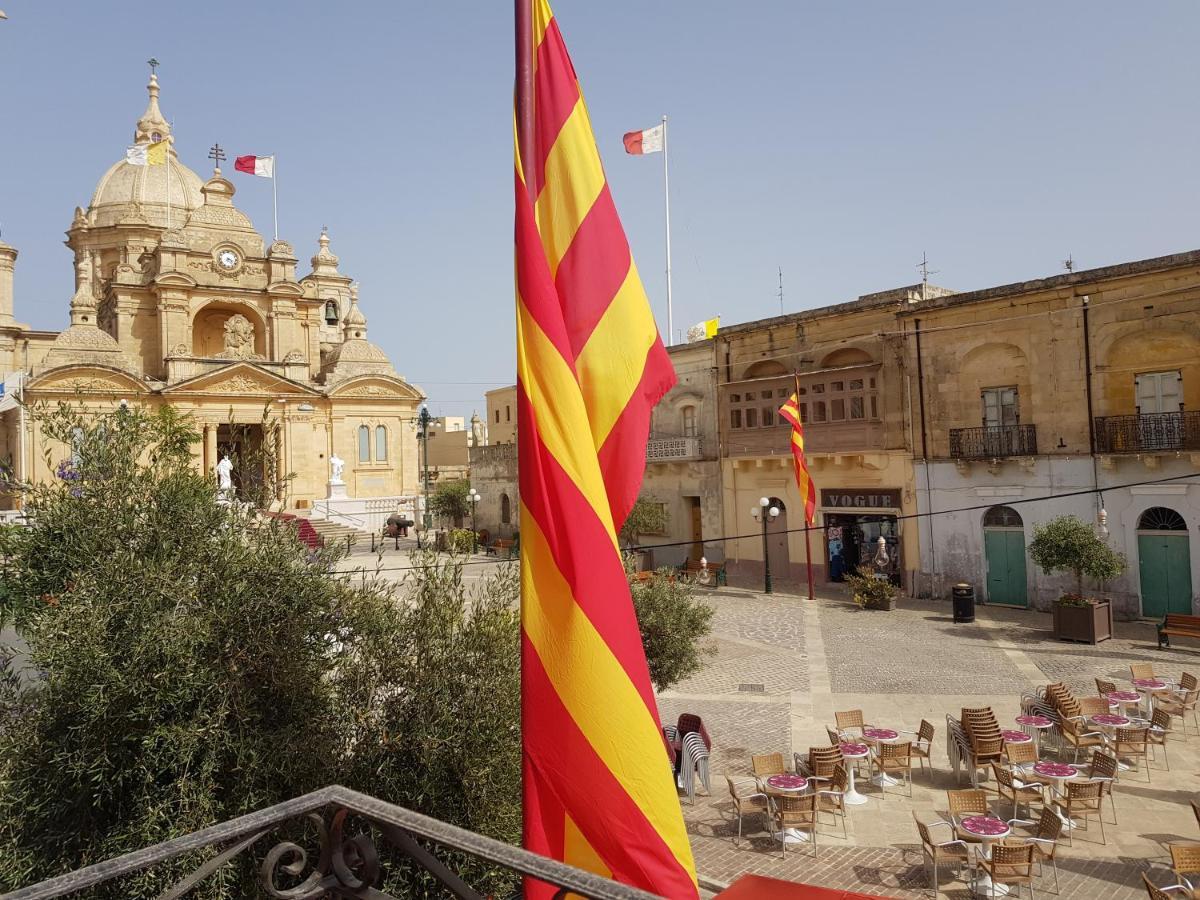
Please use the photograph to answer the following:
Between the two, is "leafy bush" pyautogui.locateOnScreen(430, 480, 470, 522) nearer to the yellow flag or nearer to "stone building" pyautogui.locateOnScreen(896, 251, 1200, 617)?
the yellow flag

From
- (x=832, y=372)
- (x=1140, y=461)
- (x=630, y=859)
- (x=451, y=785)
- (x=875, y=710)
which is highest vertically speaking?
(x=832, y=372)

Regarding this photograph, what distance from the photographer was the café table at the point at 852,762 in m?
10.6

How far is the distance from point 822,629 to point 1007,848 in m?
13.0

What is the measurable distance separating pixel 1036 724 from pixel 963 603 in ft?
32.3

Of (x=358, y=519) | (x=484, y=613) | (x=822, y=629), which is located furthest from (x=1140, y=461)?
(x=358, y=519)

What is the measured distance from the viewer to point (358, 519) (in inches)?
1599

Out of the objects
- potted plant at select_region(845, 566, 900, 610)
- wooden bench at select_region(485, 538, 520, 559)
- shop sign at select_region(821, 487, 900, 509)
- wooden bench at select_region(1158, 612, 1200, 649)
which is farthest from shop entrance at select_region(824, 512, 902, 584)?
wooden bench at select_region(485, 538, 520, 559)

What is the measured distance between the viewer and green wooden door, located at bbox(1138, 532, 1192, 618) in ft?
65.3

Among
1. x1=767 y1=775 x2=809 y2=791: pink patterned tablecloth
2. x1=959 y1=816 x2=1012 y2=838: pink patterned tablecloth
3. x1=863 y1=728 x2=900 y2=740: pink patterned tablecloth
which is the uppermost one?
x1=863 y1=728 x2=900 y2=740: pink patterned tablecloth

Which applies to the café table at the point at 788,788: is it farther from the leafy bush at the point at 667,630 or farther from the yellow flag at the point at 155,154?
the yellow flag at the point at 155,154

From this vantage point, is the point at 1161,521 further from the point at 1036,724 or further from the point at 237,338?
the point at 237,338

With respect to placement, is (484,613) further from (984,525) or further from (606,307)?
(984,525)

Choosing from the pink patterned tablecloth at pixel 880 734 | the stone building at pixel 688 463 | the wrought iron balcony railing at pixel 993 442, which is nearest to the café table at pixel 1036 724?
the pink patterned tablecloth at pixel 880 734

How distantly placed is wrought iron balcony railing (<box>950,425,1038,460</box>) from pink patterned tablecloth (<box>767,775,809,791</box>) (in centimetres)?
1585
